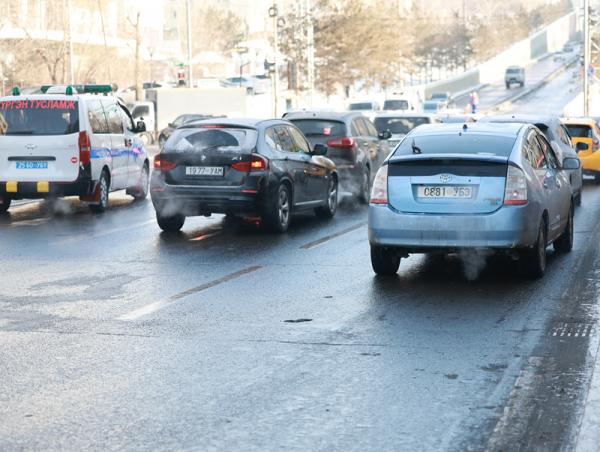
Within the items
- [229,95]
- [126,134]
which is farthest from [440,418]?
[229,95]

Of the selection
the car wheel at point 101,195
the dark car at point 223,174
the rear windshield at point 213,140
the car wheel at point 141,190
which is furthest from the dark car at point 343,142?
the rear windshield at point 213,140

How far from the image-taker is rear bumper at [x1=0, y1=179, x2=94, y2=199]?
18219mm

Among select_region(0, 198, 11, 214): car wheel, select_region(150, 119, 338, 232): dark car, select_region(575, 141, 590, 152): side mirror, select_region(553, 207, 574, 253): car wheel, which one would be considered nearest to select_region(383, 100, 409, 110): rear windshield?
select_region(575, 141, 590, 152): side mirror

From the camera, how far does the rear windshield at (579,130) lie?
87.3 ft

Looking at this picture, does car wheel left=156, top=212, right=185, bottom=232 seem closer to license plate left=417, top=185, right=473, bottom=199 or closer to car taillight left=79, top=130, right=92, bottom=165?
car taillight left=79, top=130, right=92, bottom=165

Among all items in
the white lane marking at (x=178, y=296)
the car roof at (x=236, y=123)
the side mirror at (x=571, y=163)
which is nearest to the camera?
the white lane marking at (x=178, y=296)

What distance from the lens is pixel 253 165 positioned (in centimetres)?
1575

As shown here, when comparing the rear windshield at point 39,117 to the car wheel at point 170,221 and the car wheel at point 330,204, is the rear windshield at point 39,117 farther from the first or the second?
the car wheel at point 330,204

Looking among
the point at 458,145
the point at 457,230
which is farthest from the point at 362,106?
the point at 457,230

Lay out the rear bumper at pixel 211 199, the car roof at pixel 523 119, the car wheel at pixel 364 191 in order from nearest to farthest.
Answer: the rear bumper at pixel 211 199, the car roof at pixel 523 119, the car wheel at pixel 364 191

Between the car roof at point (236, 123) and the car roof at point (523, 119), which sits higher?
the car roof at point (236, 123)

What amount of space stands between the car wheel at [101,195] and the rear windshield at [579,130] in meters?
11.3

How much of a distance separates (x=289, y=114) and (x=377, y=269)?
1109cm

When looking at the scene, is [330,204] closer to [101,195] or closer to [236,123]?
[236,123]
